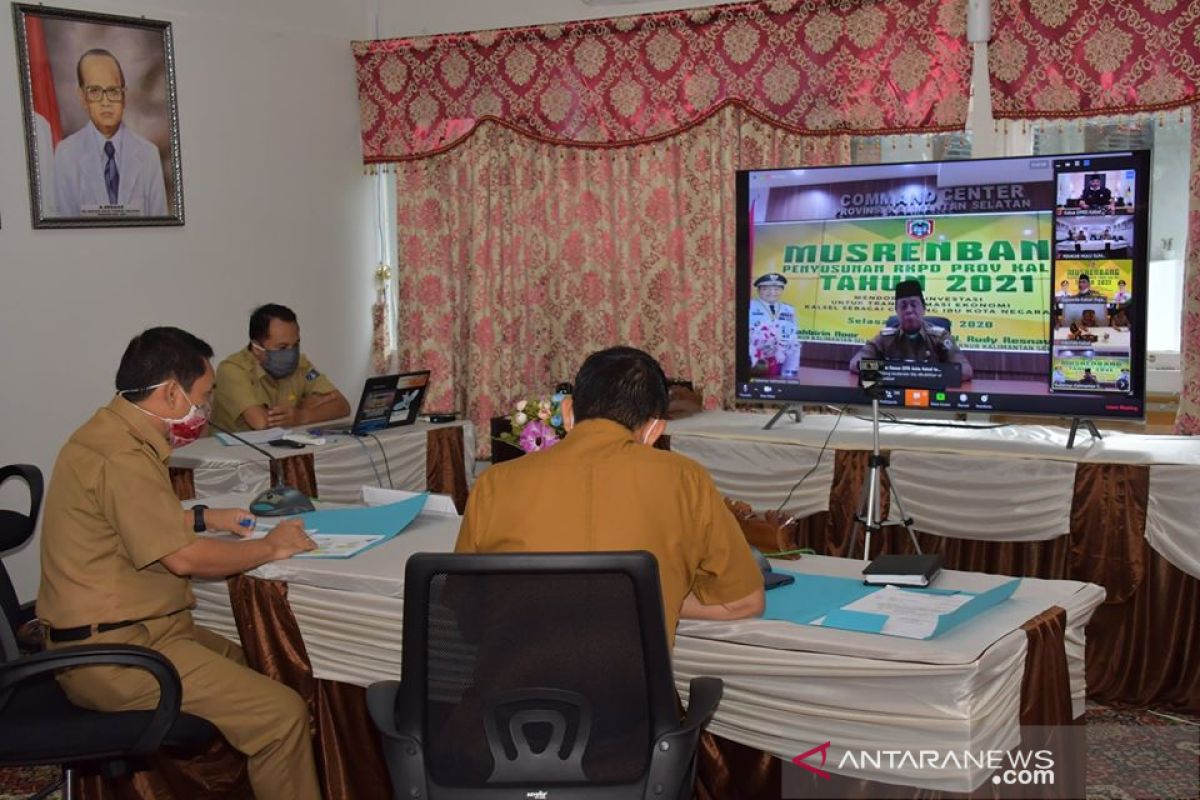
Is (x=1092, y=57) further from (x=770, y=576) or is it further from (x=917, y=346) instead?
(x=770, y=576)

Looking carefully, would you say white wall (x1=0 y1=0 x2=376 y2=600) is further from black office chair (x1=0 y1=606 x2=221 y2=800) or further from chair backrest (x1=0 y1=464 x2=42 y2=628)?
black office chair (x1=0 y1=606 x2=221 y2=800)

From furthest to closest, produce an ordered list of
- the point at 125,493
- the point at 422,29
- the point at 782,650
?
the point at 422,29, the point at 125,493, the point at 782,650

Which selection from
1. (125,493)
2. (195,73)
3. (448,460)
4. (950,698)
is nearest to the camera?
(950,698)

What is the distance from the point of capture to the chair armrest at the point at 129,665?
235 centimetres

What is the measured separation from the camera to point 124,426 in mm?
2695

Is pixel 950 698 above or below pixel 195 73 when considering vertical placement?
below

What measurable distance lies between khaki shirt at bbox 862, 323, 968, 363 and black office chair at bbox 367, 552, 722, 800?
2.67 meters

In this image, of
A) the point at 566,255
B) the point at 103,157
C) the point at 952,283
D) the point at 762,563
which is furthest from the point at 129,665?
the point at 566,255

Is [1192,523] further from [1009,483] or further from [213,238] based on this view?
[213,238]

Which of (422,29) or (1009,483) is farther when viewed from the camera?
(422,29)

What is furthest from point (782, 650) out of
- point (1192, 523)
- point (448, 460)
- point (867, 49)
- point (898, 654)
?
point (867, 49)

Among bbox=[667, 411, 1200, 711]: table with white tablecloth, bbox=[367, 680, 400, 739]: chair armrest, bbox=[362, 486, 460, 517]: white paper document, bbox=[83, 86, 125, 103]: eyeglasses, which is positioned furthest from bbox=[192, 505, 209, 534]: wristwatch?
bbox=[83, 86, 125, 103]: eyeglasses

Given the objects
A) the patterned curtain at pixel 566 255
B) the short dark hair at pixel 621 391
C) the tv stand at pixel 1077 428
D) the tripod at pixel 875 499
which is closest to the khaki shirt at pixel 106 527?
A: the short dark hair at pixel 621 391

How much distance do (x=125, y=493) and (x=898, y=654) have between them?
1.59 metres
